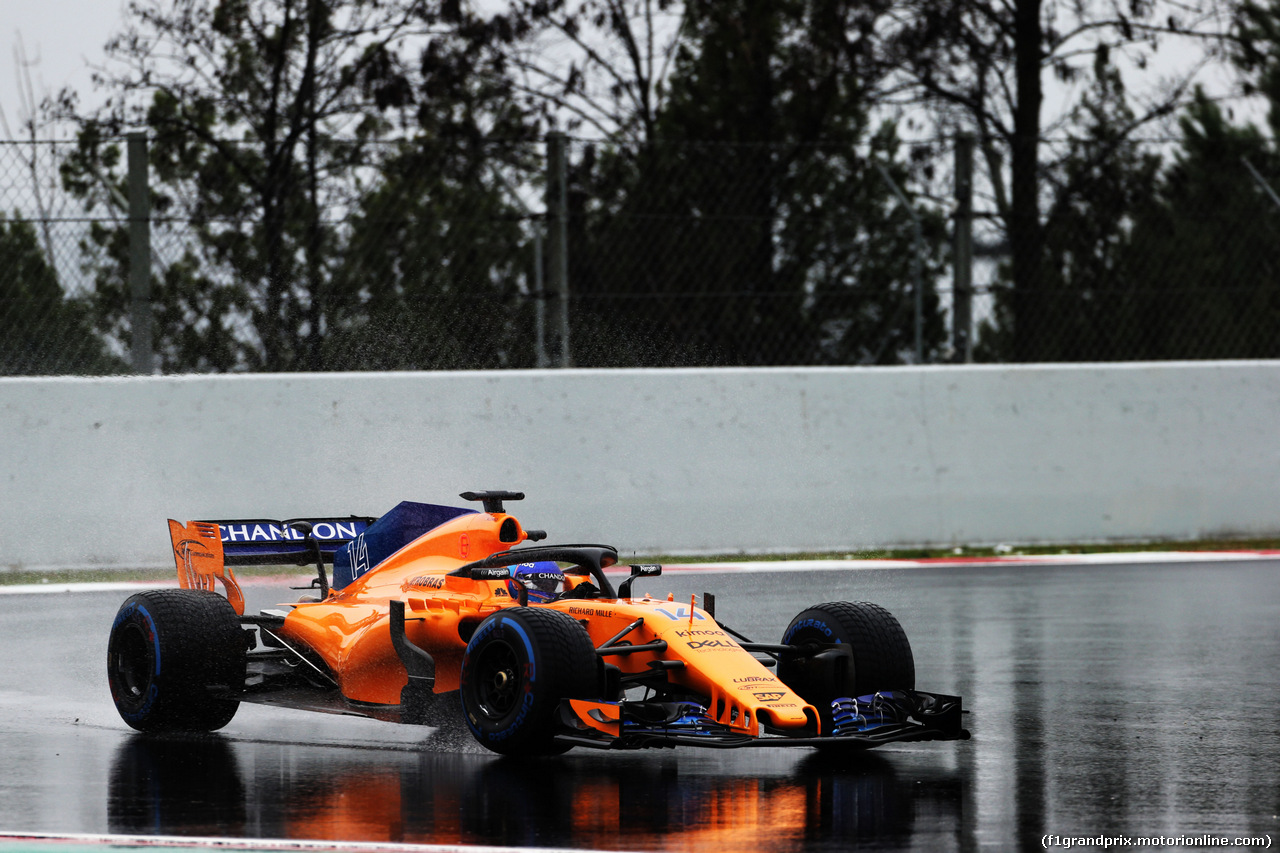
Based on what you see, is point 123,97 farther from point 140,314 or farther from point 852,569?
point 852,569

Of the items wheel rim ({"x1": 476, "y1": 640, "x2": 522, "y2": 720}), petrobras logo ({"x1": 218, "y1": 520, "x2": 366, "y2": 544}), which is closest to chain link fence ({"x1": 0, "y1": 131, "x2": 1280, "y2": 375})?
petrobras logo ({"x1": 218, "y1": 520, "x2": 366, "y2": 544})

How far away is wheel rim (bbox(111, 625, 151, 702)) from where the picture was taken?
24.7 feet

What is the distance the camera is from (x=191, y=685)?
7297mm

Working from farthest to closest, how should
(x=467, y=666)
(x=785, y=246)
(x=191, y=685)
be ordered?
(x=785, y=246)
(x=191, y=685)
(x=467, y=666)

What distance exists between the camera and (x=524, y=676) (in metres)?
6.30

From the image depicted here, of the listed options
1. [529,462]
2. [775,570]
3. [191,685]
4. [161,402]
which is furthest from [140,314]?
[191,685]

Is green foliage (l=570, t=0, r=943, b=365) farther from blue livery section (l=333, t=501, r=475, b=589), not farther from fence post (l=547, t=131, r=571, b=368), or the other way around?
blue livery section (l=333, t=501, r=475, b=589)

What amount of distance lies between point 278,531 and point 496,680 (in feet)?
7.07

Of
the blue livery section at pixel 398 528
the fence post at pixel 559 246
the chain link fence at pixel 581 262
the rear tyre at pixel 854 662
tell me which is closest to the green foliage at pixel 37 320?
the chain link fence at pixel 581 262

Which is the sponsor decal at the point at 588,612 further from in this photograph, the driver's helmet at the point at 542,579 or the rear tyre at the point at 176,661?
the rear tyre at the point at 176,661

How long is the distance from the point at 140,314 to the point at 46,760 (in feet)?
21.2

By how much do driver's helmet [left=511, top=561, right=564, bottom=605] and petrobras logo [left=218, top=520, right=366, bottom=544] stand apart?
1.35 metres

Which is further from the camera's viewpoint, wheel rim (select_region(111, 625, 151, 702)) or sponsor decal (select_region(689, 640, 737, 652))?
wheel rim (select_region(111, 625, 151, 702))

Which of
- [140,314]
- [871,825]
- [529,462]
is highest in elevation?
[140,314]
